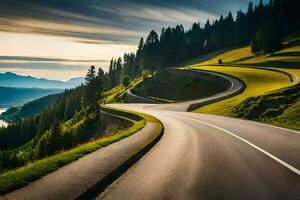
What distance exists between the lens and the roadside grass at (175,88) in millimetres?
77438

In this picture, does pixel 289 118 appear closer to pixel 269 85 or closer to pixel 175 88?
pixel 269 85

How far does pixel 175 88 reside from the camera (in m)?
87.1

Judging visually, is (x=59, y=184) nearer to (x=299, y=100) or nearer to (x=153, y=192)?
(x=153, y=192)

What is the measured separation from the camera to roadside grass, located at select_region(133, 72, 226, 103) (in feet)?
254

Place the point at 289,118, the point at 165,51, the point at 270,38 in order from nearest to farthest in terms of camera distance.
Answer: the point at 289,118
the point at 270,38
the point at 165,51

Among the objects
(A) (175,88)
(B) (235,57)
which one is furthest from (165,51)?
(A) (175,88)

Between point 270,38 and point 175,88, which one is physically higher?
point 270,38

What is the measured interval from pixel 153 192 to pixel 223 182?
6.18 ft

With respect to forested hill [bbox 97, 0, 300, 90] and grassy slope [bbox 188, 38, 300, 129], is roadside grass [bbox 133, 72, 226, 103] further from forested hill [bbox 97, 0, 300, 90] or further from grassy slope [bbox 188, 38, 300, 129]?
forested hill [bbox 97, 0, 300, 90]

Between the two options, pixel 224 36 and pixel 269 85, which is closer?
pixel 269 85

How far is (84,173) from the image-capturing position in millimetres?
9516

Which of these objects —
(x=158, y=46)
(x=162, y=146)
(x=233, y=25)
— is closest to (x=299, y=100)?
(x=162, y=146)

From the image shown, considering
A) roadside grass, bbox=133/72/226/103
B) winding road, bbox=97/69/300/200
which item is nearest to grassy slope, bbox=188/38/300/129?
roadside grass, bbox=133/72/226/103

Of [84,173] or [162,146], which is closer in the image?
[84,173]
